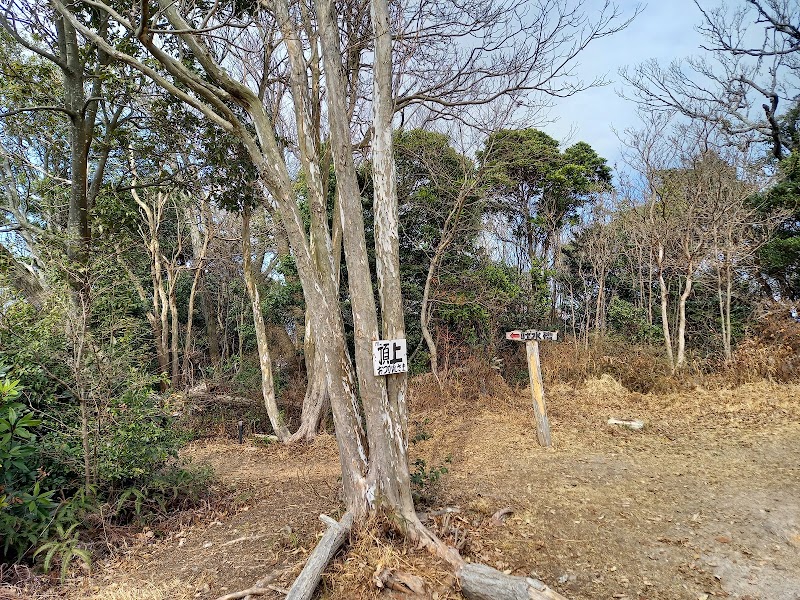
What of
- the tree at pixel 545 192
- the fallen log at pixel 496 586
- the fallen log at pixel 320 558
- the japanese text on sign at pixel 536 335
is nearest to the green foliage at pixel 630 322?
the tree at pixel 545 192

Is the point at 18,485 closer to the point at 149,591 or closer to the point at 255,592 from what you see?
the point at 149,591

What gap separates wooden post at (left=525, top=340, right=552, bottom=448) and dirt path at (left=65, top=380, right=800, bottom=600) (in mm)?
239

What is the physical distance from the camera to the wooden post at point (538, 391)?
617 centimetres

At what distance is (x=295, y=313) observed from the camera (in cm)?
1145

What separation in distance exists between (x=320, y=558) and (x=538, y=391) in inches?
162

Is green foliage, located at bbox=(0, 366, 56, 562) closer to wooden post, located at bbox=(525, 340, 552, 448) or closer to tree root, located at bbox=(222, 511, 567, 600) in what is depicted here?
tree root, located at bbox=(222, 511, 567, 600)

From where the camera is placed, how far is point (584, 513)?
13.5 feet

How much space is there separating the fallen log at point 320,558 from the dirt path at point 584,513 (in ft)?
0.49

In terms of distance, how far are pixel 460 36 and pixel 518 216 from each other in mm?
10056

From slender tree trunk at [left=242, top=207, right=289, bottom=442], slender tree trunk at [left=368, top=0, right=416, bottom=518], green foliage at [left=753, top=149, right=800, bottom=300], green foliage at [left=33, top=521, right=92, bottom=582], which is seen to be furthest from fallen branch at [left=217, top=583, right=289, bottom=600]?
green foliage at [left=753, top=149, right=800, bottom=300]

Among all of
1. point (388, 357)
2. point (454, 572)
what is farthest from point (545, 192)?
→ point (454, 572)

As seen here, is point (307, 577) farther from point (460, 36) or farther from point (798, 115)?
point (798, 115)

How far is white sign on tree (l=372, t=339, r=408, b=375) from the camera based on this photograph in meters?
3.31

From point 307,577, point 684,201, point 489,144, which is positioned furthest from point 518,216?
point 307,577
